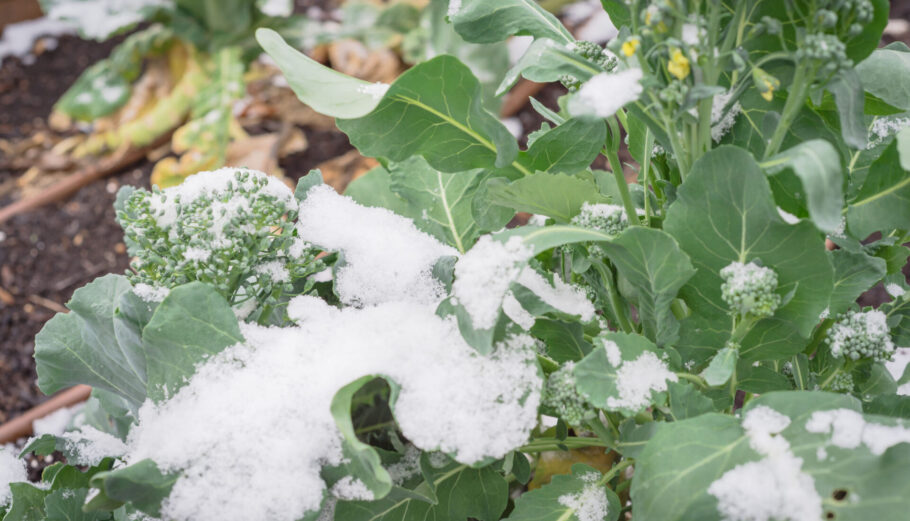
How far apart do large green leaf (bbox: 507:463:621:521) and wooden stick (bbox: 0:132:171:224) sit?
1.68 m

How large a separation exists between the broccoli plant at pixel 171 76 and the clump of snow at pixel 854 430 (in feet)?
5.35

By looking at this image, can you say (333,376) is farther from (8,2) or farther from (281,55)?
(8,2)

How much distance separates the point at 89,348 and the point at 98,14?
5.33ft

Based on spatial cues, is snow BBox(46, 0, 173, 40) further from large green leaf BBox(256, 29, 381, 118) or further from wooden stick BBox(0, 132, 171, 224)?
large green leaf BBox(256, 29, 381, 118)

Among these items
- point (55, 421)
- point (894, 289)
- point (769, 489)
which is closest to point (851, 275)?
point (894, 289)

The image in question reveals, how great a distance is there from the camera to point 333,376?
0.64 meters

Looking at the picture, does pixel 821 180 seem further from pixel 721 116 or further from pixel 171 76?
pixel 171 76

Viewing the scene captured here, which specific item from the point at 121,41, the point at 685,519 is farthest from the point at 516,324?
the point at 121,41

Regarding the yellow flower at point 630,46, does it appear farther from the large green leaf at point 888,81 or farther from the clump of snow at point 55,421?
the clump of snow at point 55,421

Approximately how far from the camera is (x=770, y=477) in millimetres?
538

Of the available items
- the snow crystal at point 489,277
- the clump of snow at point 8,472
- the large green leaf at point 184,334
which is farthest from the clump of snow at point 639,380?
the clump of snow at point 8,472

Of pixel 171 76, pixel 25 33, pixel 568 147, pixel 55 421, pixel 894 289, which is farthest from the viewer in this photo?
pixel 25 33

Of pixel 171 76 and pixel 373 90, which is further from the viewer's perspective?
pixel 171 76

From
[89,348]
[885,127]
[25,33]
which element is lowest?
[25,33]
